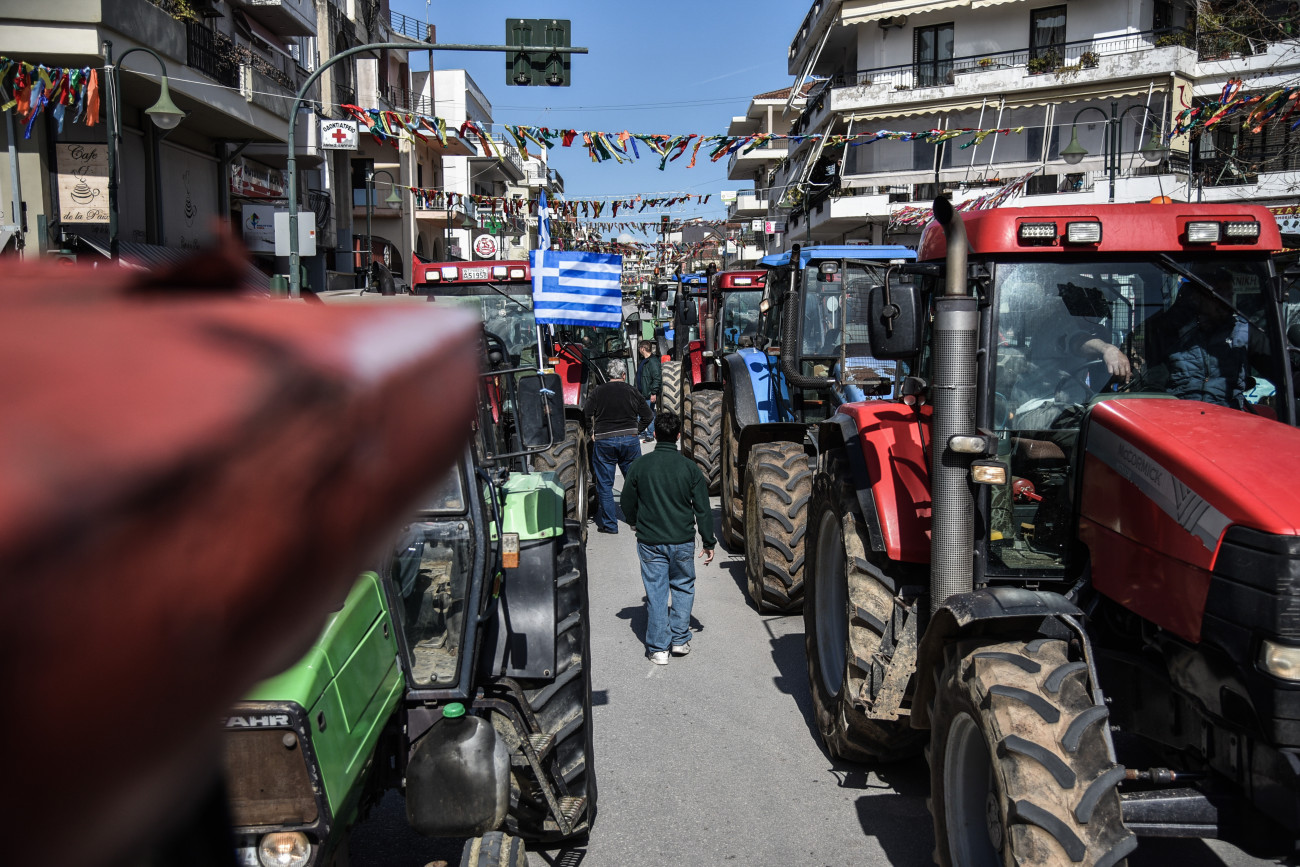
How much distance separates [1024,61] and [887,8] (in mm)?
4478

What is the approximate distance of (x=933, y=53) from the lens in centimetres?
3325

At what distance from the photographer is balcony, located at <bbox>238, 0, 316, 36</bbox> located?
2300 cm

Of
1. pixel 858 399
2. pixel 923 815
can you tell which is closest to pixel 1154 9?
pixel 858 399

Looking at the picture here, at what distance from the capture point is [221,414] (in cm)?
45

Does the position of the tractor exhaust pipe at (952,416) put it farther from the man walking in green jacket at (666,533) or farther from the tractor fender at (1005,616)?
the man walking in green jacket at (666,533)

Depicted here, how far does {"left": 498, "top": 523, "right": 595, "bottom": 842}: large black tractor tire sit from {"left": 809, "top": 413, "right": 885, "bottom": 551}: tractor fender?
52.1 inches

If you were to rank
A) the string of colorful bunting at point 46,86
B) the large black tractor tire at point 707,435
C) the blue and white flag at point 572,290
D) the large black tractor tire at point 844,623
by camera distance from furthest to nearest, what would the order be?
the string of colorful bunting at point 46,86
the large black tractor tire at point 707,435
the blue and white flag at point 572,290
the large black tractor tire at point 844,623

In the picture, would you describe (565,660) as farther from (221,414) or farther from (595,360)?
(595,360)

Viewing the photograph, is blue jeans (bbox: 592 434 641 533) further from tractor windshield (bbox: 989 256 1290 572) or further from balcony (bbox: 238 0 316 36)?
balcony (bbox: 238 0 316 36)

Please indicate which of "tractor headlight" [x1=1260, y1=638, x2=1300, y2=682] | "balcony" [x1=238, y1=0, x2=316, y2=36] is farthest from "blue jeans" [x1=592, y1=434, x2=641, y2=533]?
"balcony" [x1=238, y1=0, x2=316, y2=36]

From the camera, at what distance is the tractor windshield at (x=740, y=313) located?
1380 centimetres

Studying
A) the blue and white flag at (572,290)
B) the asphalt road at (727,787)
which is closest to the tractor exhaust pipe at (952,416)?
the asphalt road at (727,787)

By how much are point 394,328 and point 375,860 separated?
417 centimetres

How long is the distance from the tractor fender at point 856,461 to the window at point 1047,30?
30.0 metres
